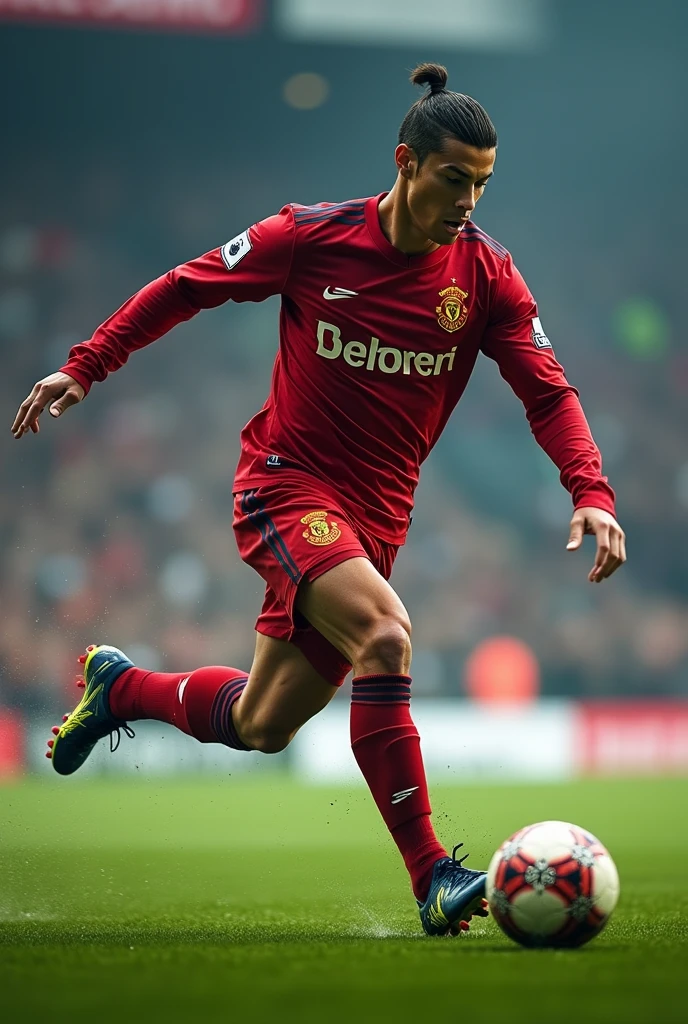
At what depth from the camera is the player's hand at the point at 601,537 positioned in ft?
12.2

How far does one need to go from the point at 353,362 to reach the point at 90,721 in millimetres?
1597

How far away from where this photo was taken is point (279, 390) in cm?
439

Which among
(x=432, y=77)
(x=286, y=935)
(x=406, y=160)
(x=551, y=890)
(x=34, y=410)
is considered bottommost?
(x=286, y=935)

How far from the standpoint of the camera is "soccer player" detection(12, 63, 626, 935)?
4035mm

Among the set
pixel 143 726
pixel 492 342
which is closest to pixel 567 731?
pixel 143 726

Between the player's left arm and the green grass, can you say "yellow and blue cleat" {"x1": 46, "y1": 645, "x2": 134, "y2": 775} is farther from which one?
the player's left arm

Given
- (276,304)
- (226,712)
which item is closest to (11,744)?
(276,304)

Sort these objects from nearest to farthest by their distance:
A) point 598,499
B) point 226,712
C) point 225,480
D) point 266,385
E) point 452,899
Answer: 1. point 452,899
2. point 598,499
3. point 226,712
4. point 225,480
5. point 266,385

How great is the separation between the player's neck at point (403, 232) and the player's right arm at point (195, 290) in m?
0.30

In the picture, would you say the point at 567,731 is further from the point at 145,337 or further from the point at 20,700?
the point at 145,337

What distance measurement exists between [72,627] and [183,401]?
386cm

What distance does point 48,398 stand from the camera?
4.07 meters

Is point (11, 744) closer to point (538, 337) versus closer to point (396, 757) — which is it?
point (538, 337)

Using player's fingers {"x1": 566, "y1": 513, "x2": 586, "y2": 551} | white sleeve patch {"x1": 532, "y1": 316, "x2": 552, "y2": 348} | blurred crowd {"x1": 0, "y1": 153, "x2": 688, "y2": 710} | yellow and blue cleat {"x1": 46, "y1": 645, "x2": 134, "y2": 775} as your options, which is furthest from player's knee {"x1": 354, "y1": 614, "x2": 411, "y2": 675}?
blurred crowd {"x1": 0, "y1": 153, "x2": 688, "y2": 710}
